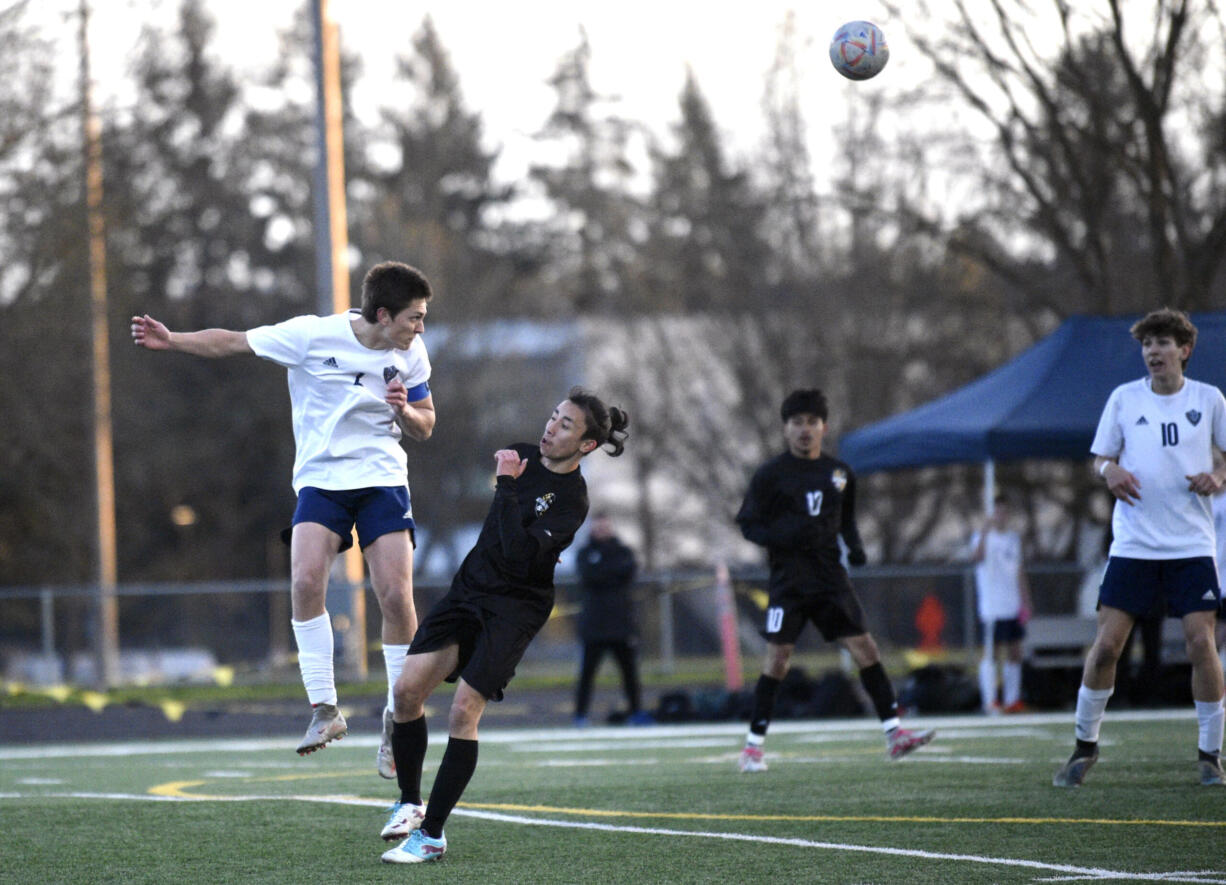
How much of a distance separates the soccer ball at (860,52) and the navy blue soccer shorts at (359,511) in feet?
14.9

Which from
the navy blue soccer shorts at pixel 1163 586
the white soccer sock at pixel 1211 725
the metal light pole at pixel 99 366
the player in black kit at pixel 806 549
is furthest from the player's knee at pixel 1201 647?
the metal light pole at pixel 99 366

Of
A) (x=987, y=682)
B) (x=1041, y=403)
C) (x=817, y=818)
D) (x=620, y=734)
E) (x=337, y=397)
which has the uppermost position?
(x=1041, y=403)

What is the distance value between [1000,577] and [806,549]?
7546 millimetres

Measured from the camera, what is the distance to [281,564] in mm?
47875

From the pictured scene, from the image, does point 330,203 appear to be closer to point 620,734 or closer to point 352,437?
point 620,734

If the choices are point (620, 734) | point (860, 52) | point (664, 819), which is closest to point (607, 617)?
point (620, 734)

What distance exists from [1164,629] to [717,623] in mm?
7076

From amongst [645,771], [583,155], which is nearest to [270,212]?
[583,155]

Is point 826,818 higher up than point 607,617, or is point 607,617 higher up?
point 607,617

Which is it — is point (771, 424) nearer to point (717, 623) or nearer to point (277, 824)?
point (717, 623)

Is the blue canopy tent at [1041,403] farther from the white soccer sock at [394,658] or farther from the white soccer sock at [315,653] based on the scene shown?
the white soccer sock at [315,653]

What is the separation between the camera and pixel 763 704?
35.8 feet

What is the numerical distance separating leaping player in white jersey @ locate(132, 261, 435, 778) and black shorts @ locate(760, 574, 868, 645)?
135 inches

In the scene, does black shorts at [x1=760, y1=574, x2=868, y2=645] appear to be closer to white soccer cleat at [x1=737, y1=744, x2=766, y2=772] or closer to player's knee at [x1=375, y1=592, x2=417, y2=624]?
white soccer cleat at [x1=737, y1=744, x2=766, y2=772]
